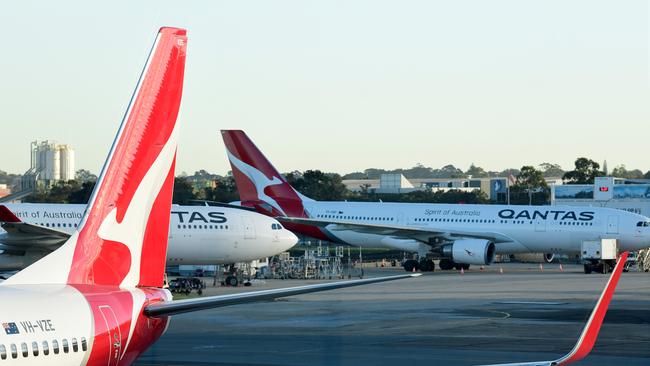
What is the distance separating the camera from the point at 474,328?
27516 millimetres

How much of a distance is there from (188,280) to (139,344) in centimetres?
3005

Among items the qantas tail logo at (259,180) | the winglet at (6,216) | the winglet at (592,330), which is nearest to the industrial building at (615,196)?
the qantas tail logo at (259,180)

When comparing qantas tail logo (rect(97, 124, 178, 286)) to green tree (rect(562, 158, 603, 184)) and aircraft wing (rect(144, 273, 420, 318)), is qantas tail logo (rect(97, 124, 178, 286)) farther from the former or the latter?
green tree (rect(562, 158, 603, 184))

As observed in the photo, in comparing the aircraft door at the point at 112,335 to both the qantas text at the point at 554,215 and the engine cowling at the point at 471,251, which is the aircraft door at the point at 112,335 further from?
the qantas text at the point at 554,215

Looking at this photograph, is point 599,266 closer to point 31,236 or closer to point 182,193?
point 31,236

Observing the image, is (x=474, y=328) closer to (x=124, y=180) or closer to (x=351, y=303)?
(x=351, y=303)

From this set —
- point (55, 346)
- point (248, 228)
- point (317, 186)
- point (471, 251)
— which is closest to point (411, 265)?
point (471, 251)

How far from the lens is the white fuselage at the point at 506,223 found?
5641cm

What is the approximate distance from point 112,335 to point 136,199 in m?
1.68

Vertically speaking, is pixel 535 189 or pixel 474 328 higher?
pixel 535 189

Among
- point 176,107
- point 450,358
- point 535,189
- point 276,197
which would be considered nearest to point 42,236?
point 450,358

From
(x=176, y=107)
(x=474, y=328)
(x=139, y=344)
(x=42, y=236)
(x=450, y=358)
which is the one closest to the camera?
(x=139, y=344)

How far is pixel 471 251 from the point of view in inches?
2199

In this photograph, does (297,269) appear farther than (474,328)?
Yes
